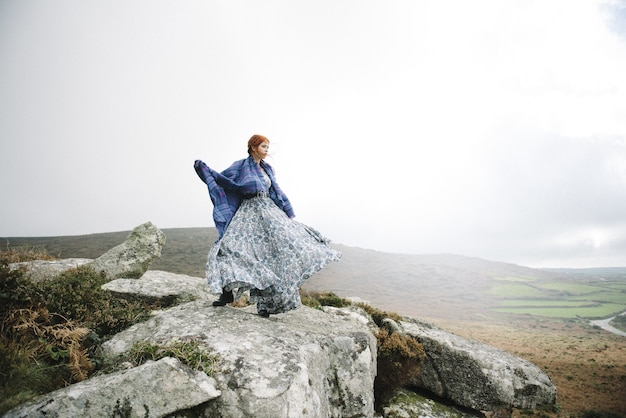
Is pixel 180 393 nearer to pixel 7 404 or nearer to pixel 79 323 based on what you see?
pixel 7 404

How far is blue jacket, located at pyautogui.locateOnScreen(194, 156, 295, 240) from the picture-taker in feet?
17.6

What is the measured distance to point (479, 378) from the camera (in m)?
7.17

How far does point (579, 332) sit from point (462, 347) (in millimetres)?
68887

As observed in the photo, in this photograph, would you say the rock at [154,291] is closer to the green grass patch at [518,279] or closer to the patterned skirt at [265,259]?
the patterned skirt at [265,259]

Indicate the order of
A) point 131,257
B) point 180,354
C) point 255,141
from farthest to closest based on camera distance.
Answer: point 131,257, point 255,141, point 180,354

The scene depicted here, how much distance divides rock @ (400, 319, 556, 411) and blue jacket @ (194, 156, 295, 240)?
20.1ft

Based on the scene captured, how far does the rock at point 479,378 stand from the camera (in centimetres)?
706

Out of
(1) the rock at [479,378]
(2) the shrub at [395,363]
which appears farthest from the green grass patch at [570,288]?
(2) the shrub at [395,363]

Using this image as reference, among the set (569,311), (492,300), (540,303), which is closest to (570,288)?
(540,303)

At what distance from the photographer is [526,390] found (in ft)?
23.6

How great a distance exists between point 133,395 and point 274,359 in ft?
5.09

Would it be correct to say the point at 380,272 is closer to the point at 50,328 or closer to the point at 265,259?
the point at 265,259

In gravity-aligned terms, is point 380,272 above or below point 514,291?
above

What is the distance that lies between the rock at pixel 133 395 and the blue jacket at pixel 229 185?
Answer: 233 cm
